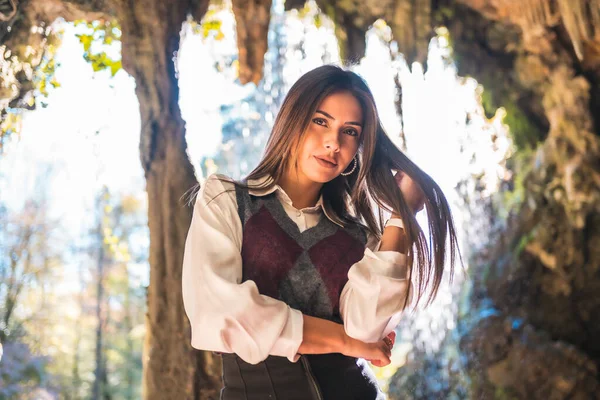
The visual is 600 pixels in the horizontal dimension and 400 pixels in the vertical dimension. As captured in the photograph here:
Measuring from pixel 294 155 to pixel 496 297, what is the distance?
A: 3.12m

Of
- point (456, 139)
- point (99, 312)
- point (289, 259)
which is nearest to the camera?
point (289, 259)

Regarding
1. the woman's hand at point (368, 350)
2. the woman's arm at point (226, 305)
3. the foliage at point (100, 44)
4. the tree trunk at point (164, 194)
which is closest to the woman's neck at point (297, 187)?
the woman's arm at point (226, 305)

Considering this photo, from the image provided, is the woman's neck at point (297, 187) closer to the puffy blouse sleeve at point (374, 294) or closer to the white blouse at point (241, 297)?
the white blouse at point (241, 297)

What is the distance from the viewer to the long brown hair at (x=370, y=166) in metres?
1.11

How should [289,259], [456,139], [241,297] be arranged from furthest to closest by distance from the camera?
1. [456,139]
2. [289,259]
3. [241,297]

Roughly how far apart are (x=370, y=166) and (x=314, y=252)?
200mm

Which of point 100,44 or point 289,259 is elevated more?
point 100,44

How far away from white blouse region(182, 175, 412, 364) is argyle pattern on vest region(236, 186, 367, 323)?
20 millimetres

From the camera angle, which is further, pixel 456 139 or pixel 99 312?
pixel 99 312

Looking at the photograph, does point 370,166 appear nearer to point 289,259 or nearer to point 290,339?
point 289,259

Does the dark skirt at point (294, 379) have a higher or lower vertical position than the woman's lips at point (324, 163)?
lower

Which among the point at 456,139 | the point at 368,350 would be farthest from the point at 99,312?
the point at 368,350

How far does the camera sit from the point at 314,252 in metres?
1.10

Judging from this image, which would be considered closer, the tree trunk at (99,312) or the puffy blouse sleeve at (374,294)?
the puffy blouse sleeve at (374,294)
